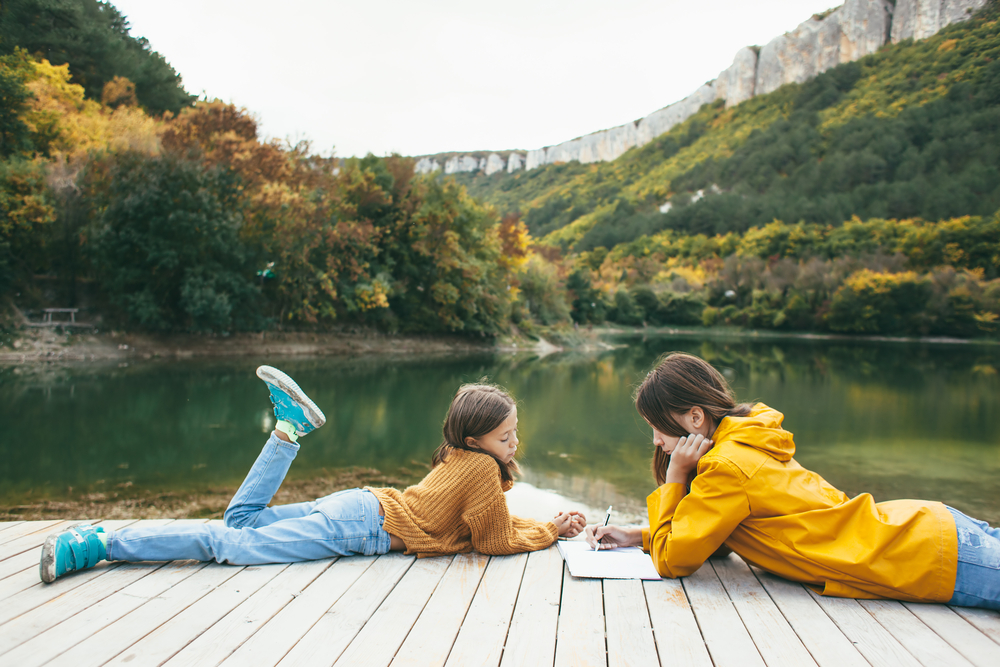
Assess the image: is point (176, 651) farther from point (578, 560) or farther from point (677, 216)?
point (677, 216)

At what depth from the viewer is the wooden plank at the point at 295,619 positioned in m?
1.62

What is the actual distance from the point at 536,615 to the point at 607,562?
0.52m

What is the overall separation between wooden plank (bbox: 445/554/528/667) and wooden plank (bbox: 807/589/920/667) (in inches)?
41.4

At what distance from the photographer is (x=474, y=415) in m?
2.42

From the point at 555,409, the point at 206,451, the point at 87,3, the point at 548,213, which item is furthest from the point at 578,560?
the point at 548,213

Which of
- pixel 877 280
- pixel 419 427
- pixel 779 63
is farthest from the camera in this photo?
pixel 779 63

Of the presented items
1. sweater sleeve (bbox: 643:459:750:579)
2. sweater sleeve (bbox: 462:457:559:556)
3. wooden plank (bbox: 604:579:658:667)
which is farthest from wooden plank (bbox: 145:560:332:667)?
sweater sleeve (bbox: 643:459:750:579)

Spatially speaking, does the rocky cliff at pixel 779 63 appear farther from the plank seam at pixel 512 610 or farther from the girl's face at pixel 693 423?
the plank seam at pixel 512 610

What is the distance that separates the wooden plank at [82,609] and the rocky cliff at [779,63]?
20646 millimetres

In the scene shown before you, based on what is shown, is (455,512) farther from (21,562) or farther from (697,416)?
(21,562)

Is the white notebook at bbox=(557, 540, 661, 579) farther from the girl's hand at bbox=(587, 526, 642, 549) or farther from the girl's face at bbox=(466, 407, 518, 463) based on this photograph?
the girl's face at bbox=(466, 407, 518, 463)

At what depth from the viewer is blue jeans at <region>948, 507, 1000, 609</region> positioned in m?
1.89

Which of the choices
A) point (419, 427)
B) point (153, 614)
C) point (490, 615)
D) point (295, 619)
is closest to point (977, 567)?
point (490, 615)

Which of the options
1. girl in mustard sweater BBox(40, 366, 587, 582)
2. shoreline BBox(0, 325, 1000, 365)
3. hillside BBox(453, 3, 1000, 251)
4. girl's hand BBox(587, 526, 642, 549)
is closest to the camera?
girl in mustard sweater BBox(40, 366, 587, 582)
